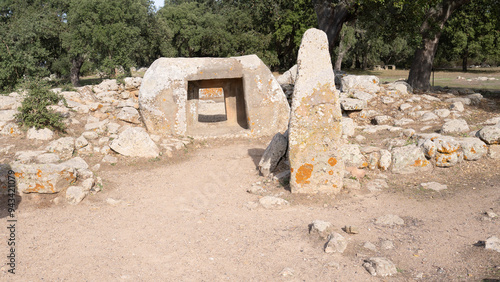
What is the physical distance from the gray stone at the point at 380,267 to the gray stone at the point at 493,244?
4.13ft

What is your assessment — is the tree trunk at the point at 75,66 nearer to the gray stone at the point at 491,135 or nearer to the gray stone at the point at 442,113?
the gray stone at the point at 442,113

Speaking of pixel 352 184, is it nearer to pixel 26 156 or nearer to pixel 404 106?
pixel 404 106

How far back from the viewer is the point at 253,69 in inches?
445

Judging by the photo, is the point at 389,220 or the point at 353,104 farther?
the point at 353,104

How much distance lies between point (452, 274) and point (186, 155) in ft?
22.6

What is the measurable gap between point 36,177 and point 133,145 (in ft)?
9.05

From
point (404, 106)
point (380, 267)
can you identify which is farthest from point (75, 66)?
point (380, 267)

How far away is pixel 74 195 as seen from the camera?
6.97m

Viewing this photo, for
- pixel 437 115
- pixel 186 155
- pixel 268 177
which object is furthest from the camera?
pixel 437 115

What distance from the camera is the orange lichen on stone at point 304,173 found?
701cm

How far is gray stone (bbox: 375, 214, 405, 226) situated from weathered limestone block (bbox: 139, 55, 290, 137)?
18.9ft

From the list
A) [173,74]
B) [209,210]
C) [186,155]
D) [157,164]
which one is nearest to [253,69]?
[173,74]

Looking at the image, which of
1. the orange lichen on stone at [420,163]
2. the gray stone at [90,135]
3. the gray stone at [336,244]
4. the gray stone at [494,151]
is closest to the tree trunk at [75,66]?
the gray stone at [90,135]

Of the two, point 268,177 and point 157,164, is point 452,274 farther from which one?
point 157,164
